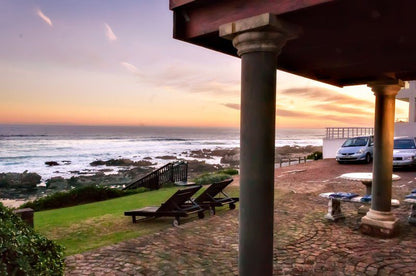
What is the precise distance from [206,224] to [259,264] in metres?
4.31

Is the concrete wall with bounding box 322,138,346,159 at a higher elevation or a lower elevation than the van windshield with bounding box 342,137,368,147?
lower

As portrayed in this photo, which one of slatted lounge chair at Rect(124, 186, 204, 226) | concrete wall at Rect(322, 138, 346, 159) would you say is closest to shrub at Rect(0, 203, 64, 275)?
slatted lounge chair at Rect(124, 186, 204, 226)

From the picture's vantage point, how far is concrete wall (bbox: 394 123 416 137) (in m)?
29.9

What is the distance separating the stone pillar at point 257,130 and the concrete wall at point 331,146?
83.5ft

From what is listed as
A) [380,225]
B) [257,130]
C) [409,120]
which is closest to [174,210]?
[380,225]

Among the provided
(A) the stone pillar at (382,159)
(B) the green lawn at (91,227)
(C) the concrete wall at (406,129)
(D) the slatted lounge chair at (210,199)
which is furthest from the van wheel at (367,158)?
(B) the green lawn at (91,227)

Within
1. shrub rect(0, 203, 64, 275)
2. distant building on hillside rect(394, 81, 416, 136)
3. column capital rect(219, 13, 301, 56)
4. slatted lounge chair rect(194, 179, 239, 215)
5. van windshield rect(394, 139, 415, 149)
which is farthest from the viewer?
distant building on hillside rect(394, 81, 416, 136)

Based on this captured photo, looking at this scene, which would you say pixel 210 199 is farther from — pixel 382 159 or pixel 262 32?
pixel 262 32

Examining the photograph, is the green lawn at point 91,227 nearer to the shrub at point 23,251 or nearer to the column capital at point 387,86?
the shrub at point 23,251

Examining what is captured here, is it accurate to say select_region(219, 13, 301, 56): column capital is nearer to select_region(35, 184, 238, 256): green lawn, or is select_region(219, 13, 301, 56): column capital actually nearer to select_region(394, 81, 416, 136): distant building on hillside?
select_region(35, 184, 238, 256): green lawn

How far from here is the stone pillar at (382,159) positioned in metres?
6.58

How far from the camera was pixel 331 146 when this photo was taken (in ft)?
88.7

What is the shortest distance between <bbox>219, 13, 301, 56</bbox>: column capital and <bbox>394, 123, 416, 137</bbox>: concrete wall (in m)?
31.5

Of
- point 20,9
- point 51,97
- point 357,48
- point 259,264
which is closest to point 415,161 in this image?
point 357,48
